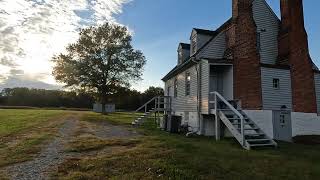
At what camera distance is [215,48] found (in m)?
21.9

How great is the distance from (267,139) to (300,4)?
476 inches

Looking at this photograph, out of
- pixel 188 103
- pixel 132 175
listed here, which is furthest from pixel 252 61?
pixel 132 175

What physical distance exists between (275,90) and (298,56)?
10.5 ft

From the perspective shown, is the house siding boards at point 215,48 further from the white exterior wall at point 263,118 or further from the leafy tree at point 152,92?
the leafy tree at point 152,92

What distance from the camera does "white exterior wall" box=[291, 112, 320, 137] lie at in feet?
69.3

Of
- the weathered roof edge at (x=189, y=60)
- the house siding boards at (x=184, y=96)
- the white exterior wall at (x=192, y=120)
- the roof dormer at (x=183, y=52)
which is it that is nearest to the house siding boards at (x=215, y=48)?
the weathered roof edge at (x=189, y=60)

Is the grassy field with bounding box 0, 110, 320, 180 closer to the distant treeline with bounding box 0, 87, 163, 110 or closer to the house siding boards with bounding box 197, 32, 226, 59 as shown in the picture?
the house siding boards with bounding box 197, 32, 226, 59

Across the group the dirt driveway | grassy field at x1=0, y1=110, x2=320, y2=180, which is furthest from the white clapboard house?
the dirt driveway

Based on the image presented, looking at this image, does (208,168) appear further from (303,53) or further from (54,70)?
(54,70)

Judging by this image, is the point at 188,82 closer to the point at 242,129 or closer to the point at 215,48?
the point at 215,48

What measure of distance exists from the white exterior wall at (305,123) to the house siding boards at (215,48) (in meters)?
6.51

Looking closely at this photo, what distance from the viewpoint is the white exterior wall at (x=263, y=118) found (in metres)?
20.1

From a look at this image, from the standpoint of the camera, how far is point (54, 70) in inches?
1768

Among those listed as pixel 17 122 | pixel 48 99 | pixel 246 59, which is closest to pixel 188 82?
pixel 246 59
